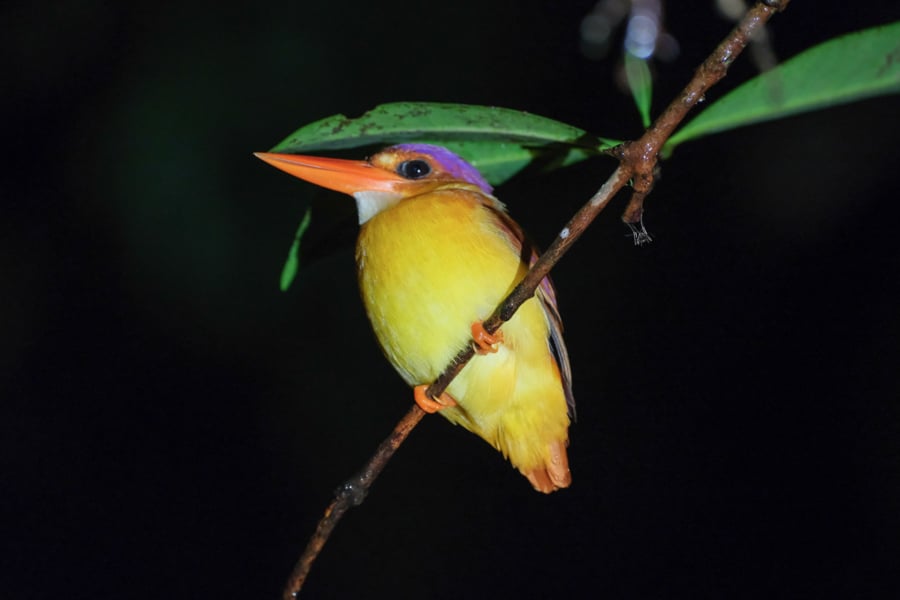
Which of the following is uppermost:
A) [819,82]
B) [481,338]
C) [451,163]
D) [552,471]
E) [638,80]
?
[819,82]

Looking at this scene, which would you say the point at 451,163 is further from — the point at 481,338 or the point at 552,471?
the point at 552,471

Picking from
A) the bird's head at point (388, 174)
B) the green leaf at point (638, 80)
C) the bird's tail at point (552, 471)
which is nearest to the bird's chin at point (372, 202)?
the bird's head at point (388, 174)

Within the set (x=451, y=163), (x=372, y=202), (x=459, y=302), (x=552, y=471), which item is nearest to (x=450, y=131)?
(x=459, y=302)

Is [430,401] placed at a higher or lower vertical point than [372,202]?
lower

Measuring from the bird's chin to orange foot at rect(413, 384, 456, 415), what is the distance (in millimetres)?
342

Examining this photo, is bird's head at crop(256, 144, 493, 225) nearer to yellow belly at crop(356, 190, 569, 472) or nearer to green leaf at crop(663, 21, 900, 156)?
yellow belly at crop(356, 190, 569, 472)

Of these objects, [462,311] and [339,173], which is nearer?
[462,311]

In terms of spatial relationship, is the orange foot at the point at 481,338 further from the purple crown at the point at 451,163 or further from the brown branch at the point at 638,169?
the purple crown at the point at 451,163

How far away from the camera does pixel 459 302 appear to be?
1556mm

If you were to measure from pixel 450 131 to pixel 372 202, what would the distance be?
463mm

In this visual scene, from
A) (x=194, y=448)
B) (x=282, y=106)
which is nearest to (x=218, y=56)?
(x=282, y=106)

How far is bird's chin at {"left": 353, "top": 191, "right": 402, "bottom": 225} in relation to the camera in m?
1.75

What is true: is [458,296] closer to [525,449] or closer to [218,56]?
[525,449]

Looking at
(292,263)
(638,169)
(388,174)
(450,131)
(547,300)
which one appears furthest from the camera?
(388,174)
